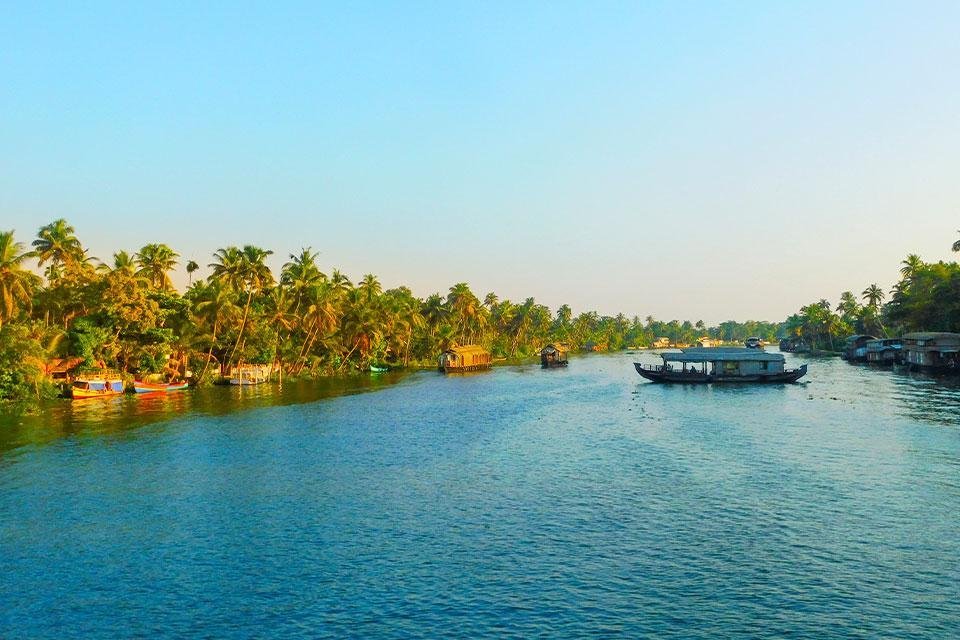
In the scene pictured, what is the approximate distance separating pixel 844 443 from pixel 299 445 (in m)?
35.8

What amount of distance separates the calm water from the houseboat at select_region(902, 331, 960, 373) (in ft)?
156

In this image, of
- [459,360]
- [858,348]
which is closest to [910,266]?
[858,348]

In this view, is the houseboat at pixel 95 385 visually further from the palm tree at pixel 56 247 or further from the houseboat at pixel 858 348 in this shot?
the houseboat at pixel 858 348

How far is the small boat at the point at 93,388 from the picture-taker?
68.9m

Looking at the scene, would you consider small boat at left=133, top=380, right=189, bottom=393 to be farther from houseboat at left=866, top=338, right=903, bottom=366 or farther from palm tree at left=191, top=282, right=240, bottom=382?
houseboat at left=866, top=338, right=903, bottom=366

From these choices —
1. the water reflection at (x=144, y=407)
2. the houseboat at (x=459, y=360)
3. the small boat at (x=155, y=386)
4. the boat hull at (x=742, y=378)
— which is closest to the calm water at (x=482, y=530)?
the water reflection at (x=144, y=407)

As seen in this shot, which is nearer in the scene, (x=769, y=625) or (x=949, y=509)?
(x=769, y=625)

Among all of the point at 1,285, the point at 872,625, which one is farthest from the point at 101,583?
the point at 1,285

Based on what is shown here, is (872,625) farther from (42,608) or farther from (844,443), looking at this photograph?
(844,443)

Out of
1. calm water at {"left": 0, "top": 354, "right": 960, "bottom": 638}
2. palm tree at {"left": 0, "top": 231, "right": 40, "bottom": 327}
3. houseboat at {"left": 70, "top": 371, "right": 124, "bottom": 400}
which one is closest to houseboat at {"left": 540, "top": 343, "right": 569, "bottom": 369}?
houseboat at {"left": 70, "top": 371, "right": 124, "bottom": 400}

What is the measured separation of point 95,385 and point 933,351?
10760cm

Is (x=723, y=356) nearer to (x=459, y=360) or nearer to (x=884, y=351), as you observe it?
(x=459, y=360)

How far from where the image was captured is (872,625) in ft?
58.1

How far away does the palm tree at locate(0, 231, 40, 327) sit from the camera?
58750 mm
